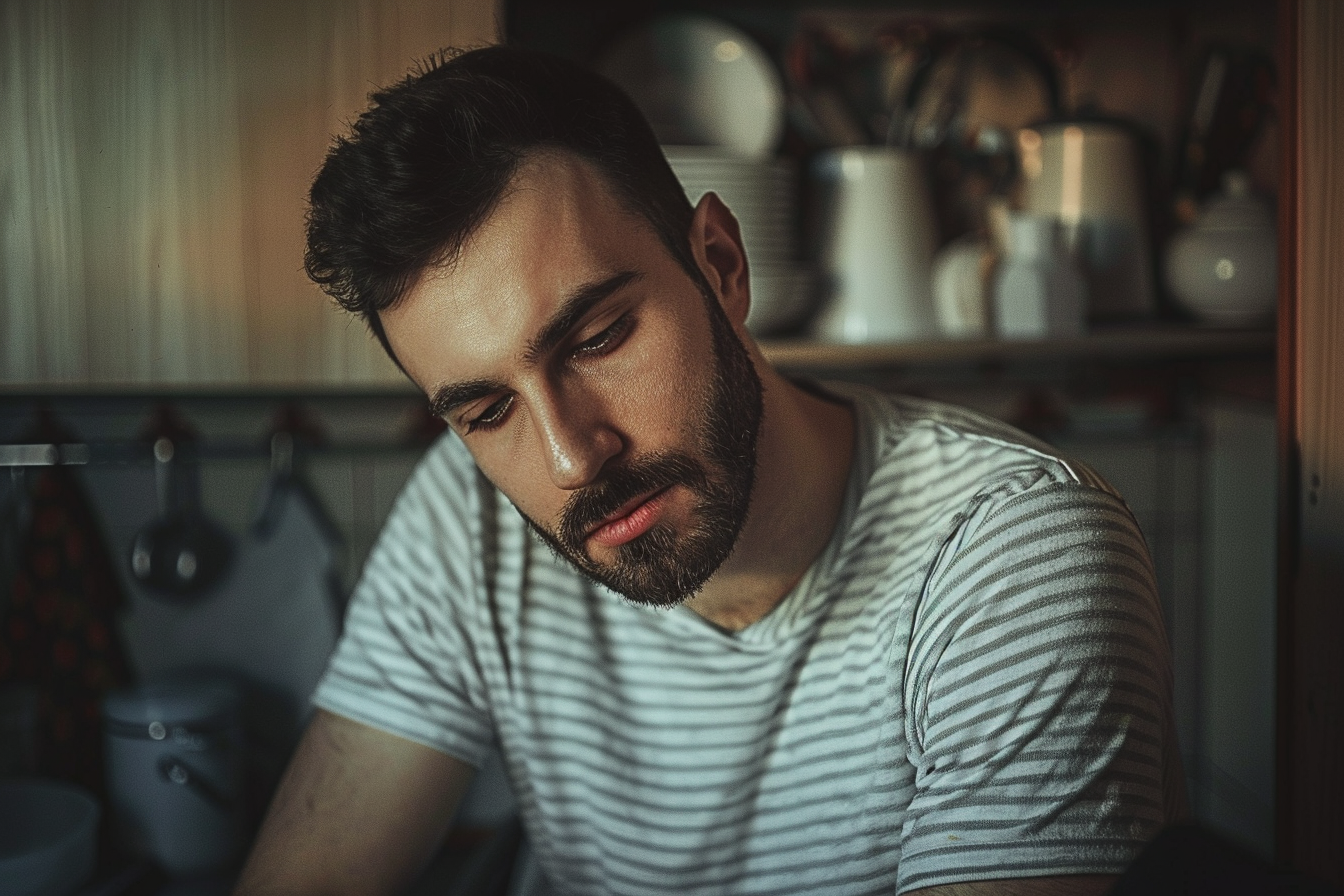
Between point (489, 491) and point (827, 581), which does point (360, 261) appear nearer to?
point (489, 491)

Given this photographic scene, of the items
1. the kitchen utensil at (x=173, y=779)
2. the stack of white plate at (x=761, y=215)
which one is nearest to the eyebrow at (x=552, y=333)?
the stack of white plate at (x=761, y=215)

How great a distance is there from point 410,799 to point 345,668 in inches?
4.8

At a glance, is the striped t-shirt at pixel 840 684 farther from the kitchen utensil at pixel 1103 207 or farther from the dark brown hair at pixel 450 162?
the kitchen utensil at pixel 1103 207

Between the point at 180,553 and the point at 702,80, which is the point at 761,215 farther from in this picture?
the point at 180,553

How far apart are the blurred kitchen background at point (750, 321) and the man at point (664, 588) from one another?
0.31 metres

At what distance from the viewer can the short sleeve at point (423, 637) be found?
0.92 metres

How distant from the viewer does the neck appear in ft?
2.78

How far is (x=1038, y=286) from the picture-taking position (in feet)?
4.41

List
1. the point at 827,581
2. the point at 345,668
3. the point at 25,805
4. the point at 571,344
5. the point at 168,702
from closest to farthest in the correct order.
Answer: the point at 571,344 < the point at 827,581 < the point at 345,668 < the point at 25,805 < the point at 168,702

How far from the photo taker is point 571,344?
71cm

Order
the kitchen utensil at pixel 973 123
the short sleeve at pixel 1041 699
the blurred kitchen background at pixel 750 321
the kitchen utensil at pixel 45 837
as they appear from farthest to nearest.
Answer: the kitchen utensil at pixel 973 123
the blurred kitchen background at pixel 750 321
the kitchen utensil at pixel 45 837
the short sleeve at pixel 1041 699

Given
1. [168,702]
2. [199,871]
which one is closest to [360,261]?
[168,702]

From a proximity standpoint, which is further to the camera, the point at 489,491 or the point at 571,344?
the point at 489,491

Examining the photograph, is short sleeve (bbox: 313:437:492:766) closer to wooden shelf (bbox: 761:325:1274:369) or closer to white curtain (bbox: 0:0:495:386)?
white curtain (bbox: 0:0:495:386)
